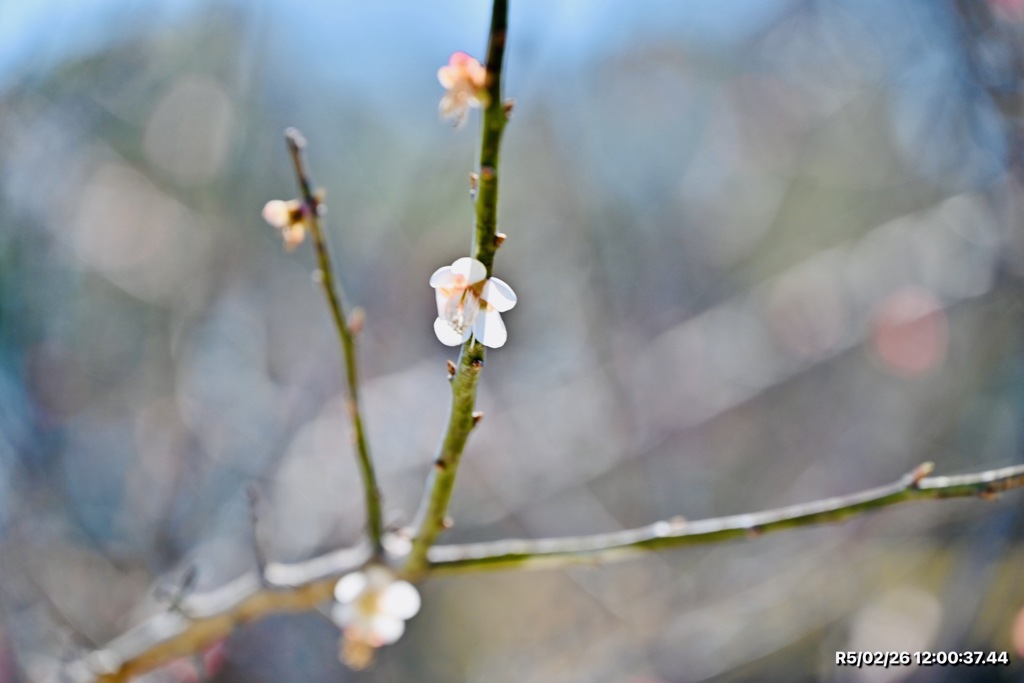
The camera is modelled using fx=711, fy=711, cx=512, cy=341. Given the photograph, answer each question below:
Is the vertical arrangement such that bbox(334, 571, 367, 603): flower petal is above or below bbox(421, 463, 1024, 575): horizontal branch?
below

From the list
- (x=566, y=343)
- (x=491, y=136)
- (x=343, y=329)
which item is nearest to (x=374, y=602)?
(x=343, y=329)

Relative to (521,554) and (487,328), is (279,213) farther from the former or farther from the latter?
(521,554)

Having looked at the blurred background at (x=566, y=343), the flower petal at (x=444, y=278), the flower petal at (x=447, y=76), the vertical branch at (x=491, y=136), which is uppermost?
the blurred background at (x=566, y=343)

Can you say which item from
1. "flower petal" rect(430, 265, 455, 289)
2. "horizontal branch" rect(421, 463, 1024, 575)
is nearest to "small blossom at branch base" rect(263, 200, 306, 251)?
"flower petal" rect(430, 265, 455, 289)

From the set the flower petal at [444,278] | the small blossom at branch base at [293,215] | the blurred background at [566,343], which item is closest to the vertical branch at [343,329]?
the small blossom at branch base at [293,215]

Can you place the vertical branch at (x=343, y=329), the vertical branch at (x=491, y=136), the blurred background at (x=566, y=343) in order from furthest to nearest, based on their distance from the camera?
1. the blurred background at (x=566, y=343)
2. the vertical branch at (x=343, y=329)
3. the vertical branch at (x=491, y=136)

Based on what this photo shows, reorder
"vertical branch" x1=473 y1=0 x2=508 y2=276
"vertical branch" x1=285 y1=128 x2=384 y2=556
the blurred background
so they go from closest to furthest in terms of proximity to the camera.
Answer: "vertical branch" x1=473 y1=0 x2=508 y2=276 < "vertical branch" x1=285 y1=128 x2=384 y2=556 < the blurred background

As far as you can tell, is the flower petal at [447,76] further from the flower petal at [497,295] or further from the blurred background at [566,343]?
the blurred background at [566,343]

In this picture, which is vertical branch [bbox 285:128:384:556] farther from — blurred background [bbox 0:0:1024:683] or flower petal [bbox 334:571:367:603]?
blurred background [bbox 0:0:1024:683]
